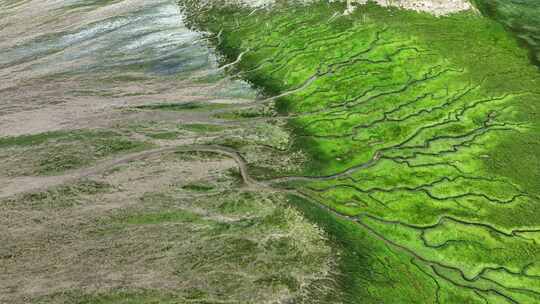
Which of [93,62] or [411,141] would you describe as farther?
[93,62]

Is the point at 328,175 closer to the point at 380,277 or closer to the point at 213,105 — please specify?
the point at 380,277

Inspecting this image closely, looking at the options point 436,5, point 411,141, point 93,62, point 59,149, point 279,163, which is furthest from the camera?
point 436,5

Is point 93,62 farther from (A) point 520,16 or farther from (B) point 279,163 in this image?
(A) point 520,16

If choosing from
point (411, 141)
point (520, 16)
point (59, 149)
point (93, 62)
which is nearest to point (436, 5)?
point (520, 16)

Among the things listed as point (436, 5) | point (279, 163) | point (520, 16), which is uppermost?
point (436, 5)

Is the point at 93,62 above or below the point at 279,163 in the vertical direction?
above

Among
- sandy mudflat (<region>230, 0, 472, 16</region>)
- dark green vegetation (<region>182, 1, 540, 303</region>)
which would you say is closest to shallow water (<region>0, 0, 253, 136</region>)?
dark green vegetation (<region>182, 1, 540, 303</region>)
